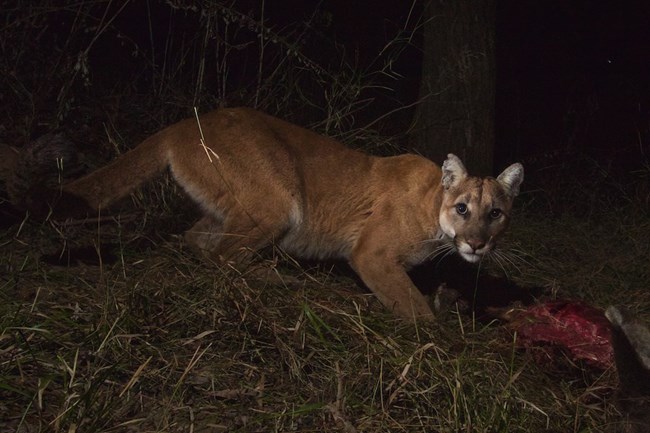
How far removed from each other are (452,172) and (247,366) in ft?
5.94

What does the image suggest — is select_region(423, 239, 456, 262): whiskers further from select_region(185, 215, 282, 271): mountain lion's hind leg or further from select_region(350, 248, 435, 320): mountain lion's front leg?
select_region(185, 215, 282, 271): mountain lion's hind leg

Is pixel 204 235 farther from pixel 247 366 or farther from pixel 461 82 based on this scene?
pixel 461 82

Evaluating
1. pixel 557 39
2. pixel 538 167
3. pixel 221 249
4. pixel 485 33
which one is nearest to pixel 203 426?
pixel 221 249

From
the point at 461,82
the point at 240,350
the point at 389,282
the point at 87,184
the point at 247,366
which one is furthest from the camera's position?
the point at 461,82

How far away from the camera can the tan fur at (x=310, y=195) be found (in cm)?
429

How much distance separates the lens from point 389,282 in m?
4.40

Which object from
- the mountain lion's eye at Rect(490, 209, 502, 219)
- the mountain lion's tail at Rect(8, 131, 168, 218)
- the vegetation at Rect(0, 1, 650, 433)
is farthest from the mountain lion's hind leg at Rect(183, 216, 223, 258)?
the mountain lion's eye at Rect(490, 209, 502, 219)

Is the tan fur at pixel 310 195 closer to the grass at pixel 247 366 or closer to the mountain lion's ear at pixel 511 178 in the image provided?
the mountain lion's ear at pixel 511 178

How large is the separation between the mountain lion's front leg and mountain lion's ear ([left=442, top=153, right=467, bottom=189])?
0.52 metres

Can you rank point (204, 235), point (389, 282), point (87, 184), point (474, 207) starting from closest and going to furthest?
point (87, 184) → point (474, 207) → point (389, 282) → point (204, 235)

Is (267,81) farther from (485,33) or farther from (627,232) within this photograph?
(627,232)

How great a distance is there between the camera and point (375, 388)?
300 cm

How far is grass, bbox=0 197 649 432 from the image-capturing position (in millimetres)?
2850

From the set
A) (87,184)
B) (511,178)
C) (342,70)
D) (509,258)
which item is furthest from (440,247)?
(342,70)
